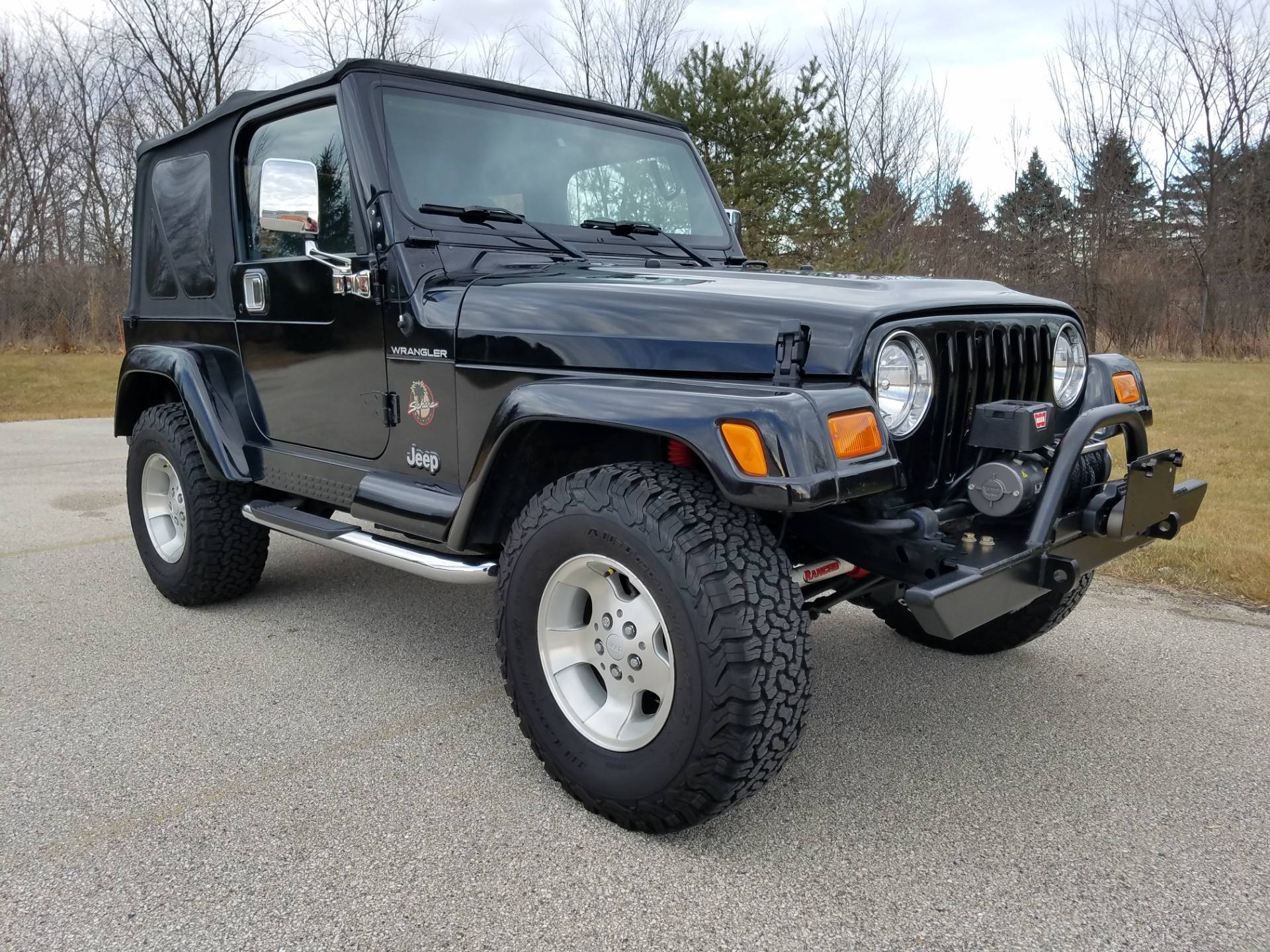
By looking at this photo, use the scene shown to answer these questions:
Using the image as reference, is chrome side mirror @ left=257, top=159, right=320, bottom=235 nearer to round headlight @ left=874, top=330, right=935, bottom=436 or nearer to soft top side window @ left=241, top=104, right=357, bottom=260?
soft top side window @ left=241, top=104, right=357, bottom=260

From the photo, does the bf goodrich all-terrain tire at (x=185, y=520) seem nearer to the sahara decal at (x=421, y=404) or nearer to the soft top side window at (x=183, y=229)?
the soft top side window at (x=183, y=229)

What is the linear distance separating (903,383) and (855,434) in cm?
32

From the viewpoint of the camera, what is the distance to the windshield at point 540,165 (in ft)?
10.3

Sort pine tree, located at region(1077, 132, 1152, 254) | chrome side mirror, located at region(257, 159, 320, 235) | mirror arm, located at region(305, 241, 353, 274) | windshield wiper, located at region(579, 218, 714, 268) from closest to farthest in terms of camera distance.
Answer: chrome side mirror, located at region(257, 159, 320, 235)
mirror arm, located at region(305, 241, 353, 274)
windshield wiper, located at region(579, 218, 714, 268)
pine tree, located at region(1077, 132, 1152, 254)

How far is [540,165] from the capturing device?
3352 mm

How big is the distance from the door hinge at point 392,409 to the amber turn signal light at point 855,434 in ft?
5.10

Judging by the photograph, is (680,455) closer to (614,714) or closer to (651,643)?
(651,643)

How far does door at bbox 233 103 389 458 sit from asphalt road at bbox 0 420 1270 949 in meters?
0.91

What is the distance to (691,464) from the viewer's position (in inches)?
102

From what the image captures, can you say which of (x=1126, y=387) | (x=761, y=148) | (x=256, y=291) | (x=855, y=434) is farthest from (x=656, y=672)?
(x=761, y=148)

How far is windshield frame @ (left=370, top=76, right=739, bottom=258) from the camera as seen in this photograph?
306 cm

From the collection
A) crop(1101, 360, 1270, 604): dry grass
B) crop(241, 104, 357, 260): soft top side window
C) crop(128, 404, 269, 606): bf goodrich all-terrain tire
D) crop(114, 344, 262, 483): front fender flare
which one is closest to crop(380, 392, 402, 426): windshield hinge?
crop(241, 104, 357, 260): soft top side window

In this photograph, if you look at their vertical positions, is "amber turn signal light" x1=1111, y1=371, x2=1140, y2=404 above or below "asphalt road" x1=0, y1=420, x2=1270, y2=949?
above

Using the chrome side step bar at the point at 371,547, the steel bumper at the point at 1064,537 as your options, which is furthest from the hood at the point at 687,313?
the chrome side step bar at the point at 371,547
